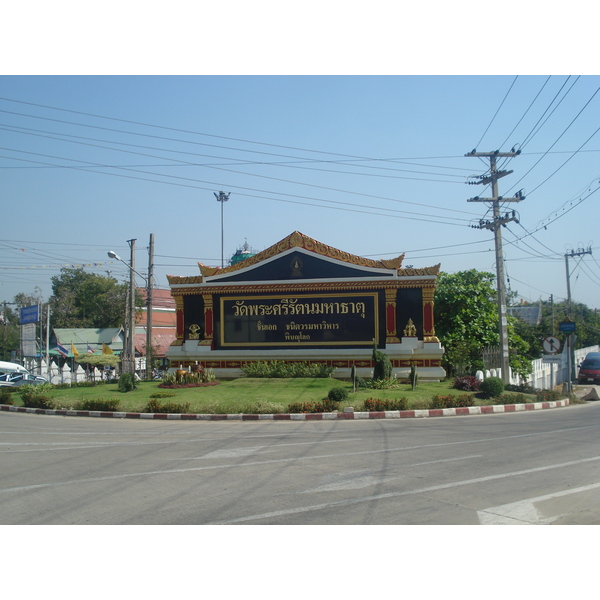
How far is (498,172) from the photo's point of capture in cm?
2438

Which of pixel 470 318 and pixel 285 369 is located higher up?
pixel 470 318

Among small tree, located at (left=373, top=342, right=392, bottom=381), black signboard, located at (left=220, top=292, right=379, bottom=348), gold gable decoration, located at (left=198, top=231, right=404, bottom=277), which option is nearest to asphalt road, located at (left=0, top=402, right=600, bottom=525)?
small tree, located at (left=373, top=342, right=392, bottom=381)

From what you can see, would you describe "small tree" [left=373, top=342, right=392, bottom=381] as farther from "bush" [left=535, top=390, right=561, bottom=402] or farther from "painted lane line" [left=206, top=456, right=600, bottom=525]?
"painted lane line" [left=206, top=456, right=600, bottom=525]

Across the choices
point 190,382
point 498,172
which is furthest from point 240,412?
point 498,172

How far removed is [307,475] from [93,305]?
6090 cm

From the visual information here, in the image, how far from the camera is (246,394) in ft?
68.1

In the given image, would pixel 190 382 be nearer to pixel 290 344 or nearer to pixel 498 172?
pixel 290 344

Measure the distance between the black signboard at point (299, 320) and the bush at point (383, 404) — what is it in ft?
23.6

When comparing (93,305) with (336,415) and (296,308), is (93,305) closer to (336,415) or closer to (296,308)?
(296,308)

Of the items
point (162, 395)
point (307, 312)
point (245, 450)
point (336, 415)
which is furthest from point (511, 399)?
point (162, 395)

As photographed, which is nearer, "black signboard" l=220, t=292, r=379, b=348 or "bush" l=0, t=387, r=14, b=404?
"bush" l=0, t=387, r=14, b=404

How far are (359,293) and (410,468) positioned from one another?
16.4m

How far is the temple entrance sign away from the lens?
81.6ft

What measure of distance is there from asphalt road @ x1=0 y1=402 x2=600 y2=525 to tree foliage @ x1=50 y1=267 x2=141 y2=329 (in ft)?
165
